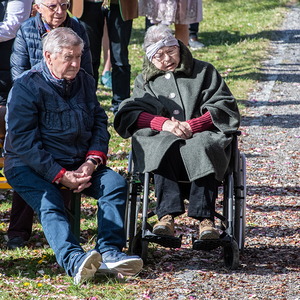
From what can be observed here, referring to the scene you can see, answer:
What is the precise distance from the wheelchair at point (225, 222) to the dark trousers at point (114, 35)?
2.77 metres

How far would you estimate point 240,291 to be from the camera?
3102mm

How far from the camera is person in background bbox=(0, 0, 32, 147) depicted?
461cm

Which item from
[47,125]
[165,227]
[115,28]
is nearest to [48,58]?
[47,125]

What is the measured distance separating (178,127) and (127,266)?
108 centimetres

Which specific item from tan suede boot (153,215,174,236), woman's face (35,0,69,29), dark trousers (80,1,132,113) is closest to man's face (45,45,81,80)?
woman's face (35,0,69,29)

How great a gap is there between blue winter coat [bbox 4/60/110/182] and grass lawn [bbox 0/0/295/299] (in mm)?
672

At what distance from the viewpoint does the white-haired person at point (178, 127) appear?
342 cm

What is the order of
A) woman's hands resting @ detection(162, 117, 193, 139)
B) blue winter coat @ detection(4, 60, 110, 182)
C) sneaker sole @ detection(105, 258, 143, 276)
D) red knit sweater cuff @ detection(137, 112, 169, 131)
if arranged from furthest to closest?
red knit sweater cuff @ detection(137, 112, 169, 131) → woman's hands resting @ detection(162, 117, 193, 139) → blue winter coat @ detection(4, 60, 110, 182) → sneaker sole @ detection(105, 258, 143, 276)

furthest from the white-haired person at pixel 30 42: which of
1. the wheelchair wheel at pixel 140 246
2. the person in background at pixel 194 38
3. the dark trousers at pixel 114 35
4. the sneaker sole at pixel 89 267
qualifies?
the person in background at pixel 194 38

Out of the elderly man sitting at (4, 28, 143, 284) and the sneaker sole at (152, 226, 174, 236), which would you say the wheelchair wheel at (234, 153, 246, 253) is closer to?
the sneaker sole at (152, 226, 174, 236)

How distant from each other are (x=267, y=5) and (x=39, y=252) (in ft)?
42.4

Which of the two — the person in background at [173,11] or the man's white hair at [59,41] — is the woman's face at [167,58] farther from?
the person in background at [173,11]

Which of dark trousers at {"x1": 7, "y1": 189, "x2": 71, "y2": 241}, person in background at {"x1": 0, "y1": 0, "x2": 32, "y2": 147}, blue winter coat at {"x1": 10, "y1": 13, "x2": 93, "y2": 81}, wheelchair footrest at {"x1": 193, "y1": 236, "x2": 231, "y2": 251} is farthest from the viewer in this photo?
person in background at {"x1": 0, "y1": 0, "x2": 32, "y2": 147}

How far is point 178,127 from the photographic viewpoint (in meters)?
3.65
